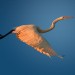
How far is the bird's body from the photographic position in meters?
1.72

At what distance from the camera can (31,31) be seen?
1.90m

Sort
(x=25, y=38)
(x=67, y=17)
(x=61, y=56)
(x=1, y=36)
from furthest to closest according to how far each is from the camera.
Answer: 1. (x=67, y=17)
2. (x=1, y=36)
3. (x=25, y=38)
4. (x=61, y=56)

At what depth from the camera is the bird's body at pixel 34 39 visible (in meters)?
1.72

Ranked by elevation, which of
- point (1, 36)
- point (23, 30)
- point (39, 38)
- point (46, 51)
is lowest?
point (46, 51)

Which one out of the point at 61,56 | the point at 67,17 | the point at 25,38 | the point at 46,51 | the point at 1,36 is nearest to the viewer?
the point at 61,56

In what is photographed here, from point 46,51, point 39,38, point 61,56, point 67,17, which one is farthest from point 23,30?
point 67,17

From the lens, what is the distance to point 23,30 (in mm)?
1947

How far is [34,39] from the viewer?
5.90 ft

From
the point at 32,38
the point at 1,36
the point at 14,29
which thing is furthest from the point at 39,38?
the point at 1,36

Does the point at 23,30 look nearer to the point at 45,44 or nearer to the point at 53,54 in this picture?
the point at 45,44

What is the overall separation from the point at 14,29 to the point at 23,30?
0.14 meters

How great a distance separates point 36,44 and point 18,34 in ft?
0.82

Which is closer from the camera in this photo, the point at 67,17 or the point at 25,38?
the point at 25,38

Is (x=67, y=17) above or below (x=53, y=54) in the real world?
above
